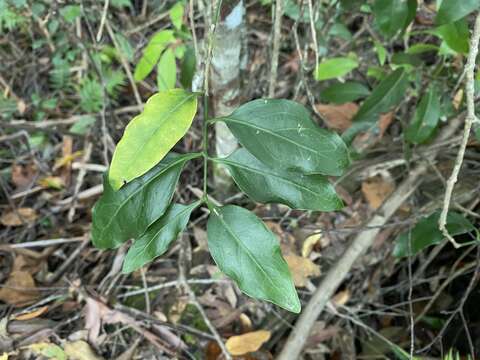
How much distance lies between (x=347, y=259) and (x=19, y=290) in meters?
1.03

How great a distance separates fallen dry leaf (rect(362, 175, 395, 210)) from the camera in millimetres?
1668

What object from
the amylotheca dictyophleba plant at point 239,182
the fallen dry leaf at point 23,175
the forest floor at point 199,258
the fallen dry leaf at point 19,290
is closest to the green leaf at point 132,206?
the amylotheca dictyophleba plant at point 239,182

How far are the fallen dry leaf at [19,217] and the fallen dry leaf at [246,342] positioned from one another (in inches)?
34.1

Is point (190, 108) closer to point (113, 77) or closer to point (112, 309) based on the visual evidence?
point (112, 309)

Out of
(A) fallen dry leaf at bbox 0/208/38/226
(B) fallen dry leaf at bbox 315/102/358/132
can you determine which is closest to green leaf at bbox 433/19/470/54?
(B) fallen dry leaf at bbox 315/102/358/132

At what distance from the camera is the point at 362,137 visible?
1716mm

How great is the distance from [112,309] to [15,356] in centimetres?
29

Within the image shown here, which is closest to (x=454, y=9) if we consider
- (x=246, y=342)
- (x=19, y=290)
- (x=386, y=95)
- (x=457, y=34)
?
(x=457, y=34)

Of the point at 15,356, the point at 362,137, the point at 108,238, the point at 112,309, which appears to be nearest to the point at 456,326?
the point at 362,137

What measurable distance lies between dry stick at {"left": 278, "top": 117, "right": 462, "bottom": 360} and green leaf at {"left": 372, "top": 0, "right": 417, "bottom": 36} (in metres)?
0.50

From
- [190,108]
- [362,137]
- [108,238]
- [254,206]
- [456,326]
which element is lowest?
[456,326]

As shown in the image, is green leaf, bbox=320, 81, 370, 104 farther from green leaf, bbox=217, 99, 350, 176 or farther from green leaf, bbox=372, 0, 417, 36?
green leaf, bbox=217, 99, 350, 176

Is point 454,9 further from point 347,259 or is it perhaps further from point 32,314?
point 32,314

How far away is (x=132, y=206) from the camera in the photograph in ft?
2.75
